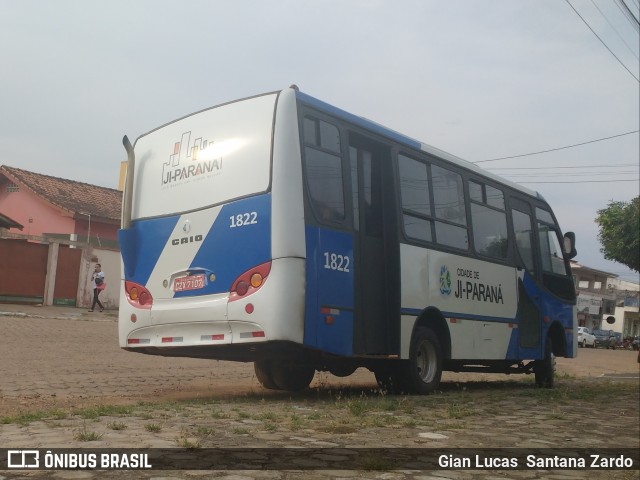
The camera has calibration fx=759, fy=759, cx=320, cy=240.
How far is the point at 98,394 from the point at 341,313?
302cm

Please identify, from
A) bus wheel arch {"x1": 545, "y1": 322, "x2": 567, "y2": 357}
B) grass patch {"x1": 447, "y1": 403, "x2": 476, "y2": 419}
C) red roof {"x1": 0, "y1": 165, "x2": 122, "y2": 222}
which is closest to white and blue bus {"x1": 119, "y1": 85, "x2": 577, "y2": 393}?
grass patch {"x1": 447, "y1": 403, "x2": 476, "y2": 419}

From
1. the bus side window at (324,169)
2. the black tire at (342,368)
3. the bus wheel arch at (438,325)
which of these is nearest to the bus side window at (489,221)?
the bus wheel arch at (438,325)

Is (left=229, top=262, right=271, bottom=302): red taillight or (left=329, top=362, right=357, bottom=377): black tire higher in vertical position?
(left=229, top=262, right=271, bottom=302): red taillight

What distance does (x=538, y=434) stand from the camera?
6.57m

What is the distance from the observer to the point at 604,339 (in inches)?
2014

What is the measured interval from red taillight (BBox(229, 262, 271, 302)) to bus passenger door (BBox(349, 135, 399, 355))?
1321mm

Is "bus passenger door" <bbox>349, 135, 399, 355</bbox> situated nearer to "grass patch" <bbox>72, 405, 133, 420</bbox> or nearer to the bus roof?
the bus roof

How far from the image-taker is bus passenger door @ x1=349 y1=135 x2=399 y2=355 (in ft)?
28.2

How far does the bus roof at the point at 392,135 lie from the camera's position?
827 centimetres

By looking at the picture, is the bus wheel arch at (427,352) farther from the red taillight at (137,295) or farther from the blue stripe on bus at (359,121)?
the red taillight at (137,295)

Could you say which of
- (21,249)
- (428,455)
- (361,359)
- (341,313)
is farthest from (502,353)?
(21,249)

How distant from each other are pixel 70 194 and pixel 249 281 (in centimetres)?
994

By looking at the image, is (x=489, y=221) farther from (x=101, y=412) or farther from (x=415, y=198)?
(x=101, y=412)

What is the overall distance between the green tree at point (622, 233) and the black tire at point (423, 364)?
31.4 metres
